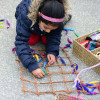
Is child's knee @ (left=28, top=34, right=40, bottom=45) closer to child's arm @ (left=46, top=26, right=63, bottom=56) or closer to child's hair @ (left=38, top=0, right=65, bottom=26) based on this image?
child's arm @ (left=46, top=26, right=63, bottom=56)

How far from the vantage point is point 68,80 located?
143 cm

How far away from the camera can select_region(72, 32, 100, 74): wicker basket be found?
1.45 meters

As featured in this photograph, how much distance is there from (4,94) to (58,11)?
2.16 feet

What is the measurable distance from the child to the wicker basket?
164 mm

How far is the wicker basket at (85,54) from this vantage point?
145 centimetres

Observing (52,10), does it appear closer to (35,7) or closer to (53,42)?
(35,7)

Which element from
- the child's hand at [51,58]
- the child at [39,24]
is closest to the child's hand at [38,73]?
the child at [39,24]

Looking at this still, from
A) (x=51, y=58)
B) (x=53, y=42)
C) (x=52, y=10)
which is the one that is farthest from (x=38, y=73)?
(x=52, y=10)

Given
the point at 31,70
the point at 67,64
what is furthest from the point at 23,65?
the point at 67,64

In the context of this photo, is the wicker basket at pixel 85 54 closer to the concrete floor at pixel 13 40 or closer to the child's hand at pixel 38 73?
the concrete floor at pixel 13 40

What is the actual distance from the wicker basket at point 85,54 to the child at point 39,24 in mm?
164

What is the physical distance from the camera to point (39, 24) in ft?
4.85

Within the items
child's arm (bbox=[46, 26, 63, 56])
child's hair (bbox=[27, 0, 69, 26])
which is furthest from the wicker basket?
child's hair (bbox=[27, 0, 69, 26])

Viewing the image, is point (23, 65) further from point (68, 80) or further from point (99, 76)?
point (99, 76)
